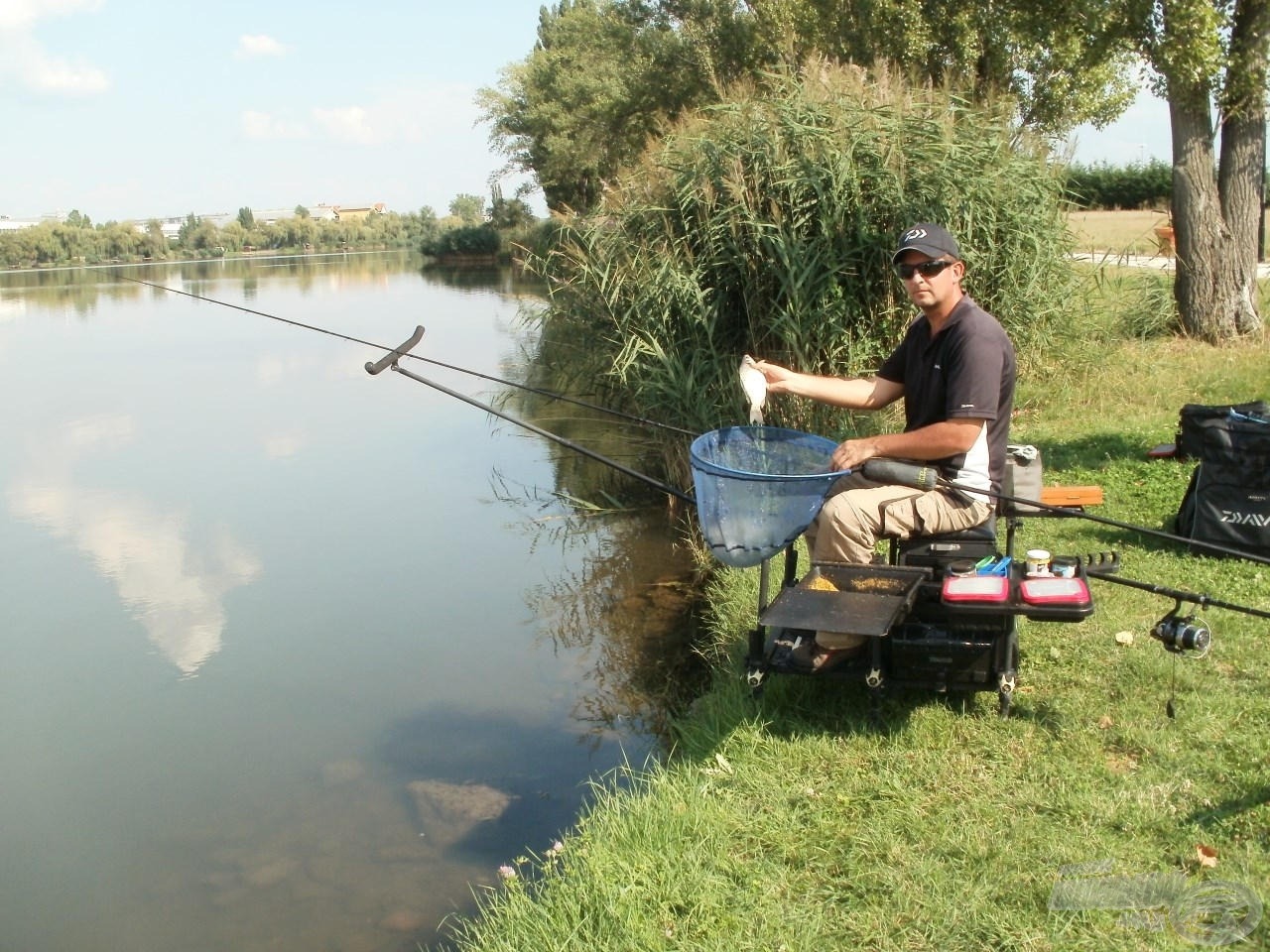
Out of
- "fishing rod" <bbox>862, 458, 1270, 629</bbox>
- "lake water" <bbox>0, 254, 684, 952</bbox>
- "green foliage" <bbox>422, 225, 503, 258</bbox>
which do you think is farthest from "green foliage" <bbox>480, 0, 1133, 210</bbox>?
"green foliage" <bbox>422, 225, 503, 258</bbox>

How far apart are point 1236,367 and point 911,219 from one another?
354cm

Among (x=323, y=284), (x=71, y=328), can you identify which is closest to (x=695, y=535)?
(x=71, y=328)

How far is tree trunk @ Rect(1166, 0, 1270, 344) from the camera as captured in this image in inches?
412

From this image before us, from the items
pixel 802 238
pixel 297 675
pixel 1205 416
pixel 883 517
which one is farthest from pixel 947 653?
pixel 802 238

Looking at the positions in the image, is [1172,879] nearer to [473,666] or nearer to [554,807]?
[554,807]

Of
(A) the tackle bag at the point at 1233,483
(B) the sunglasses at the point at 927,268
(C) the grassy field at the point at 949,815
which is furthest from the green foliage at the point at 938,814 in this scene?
(B) the sunglasses at the point at 927,268

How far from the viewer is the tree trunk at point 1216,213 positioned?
10.5m

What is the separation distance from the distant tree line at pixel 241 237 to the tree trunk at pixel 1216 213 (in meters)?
35.4

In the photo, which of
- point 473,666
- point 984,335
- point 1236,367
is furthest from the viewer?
point 1236,367

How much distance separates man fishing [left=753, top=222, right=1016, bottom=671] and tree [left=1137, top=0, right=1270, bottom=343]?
7.44 meters

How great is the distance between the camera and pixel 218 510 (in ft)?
34.1

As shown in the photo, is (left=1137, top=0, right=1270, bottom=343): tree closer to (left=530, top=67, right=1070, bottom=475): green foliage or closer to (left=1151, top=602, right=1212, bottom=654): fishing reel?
(left=530, top=67, right=1070, bottom=475): green foliage

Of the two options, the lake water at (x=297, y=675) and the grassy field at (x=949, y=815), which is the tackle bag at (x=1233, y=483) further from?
the lake water at (x=297, y=675)

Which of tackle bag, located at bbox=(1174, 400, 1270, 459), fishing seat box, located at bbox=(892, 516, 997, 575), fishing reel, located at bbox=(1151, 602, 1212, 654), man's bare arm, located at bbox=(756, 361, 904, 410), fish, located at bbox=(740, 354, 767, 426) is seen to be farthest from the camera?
tackle bag, located at bbox=(1174, 400, 1270, 459)
